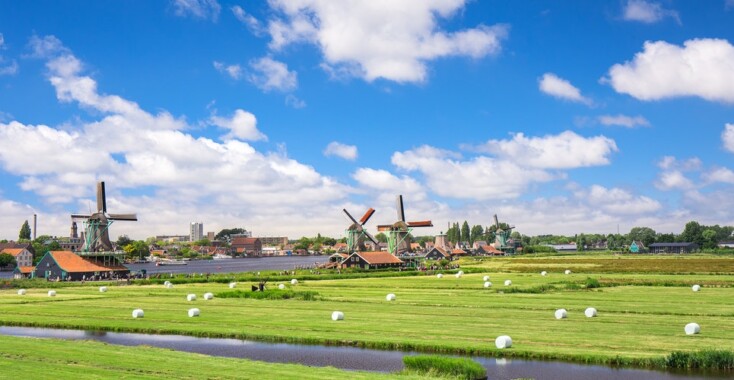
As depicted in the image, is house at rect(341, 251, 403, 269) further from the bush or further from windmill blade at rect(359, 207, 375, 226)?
the bush

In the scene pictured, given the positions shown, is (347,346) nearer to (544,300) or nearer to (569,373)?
(569,373)

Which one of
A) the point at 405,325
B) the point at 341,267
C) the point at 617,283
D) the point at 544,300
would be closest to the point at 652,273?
the point at 617,283

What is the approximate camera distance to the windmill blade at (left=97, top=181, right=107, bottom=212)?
107250 millimetres

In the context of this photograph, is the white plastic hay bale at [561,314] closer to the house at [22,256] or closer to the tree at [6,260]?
the tree at [6,260]

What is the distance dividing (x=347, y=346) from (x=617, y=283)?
46.3m

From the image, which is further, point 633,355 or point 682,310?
point 682,310

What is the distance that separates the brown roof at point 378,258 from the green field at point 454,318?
5830 centimetres

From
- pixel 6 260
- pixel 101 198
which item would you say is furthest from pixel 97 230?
pixel 6 260

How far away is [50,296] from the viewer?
59.4 m

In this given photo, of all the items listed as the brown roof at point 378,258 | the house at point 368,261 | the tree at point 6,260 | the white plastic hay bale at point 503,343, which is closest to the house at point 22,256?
the tree at point 6,260

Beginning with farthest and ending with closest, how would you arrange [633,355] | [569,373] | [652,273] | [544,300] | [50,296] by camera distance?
[652,273], [50,296], [544,300], [633,355], [569,373]

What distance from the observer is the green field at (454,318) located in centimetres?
2781

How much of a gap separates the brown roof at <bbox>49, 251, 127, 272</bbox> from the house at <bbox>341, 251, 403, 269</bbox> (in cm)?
4274

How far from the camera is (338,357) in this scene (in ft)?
87.9
